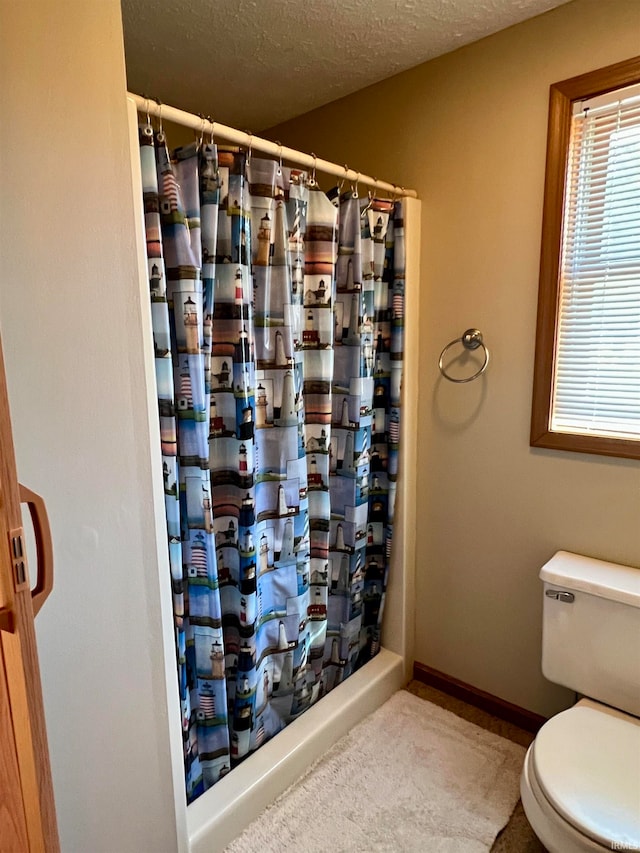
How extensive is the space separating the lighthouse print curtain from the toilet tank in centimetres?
66

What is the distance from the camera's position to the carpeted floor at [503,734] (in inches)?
58.5

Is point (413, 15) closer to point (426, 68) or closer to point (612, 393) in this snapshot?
point (426, 68)

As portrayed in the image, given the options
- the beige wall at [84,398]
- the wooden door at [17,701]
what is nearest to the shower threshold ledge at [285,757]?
the beige wall at [84,398]

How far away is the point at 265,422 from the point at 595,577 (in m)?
1.08

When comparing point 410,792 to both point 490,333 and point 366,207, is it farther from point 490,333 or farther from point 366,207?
point 366,207

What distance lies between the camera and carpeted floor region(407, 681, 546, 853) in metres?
1.49

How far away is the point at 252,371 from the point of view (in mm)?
1465

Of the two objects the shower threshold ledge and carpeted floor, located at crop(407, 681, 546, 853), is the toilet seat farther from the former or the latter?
the shower threshold ledge

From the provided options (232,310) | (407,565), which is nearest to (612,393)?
(407,565)

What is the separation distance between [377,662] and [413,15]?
2245 mm

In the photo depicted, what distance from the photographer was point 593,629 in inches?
60.2

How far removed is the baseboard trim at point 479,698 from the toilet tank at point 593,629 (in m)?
0.38

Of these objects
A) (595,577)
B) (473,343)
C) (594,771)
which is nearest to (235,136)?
(473,343)

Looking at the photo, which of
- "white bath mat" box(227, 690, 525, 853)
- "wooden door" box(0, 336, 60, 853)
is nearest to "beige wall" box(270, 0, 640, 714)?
"white bath mat" box(227, 690, 525, 853)
